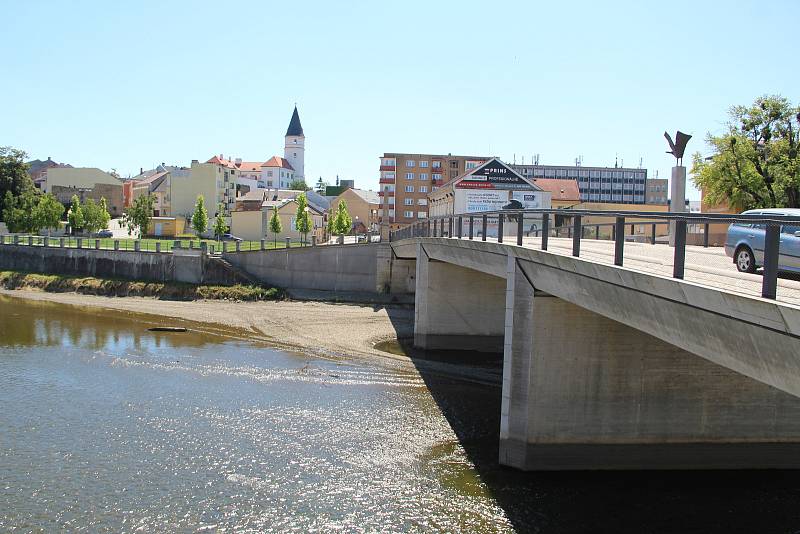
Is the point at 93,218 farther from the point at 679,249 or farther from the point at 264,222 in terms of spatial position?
the point at 679,249

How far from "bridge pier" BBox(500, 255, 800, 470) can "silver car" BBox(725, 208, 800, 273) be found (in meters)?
3.70

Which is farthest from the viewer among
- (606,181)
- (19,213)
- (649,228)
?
(606,181)

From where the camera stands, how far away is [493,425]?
19.8m

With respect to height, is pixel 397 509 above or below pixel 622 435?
below

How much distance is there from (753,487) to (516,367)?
5.51m

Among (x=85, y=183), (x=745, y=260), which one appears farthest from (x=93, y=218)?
(x=745, y=260)

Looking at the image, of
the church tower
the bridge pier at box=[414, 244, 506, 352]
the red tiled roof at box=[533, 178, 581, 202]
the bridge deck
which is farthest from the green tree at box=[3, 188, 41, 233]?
the church tower

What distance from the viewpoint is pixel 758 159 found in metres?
37.1

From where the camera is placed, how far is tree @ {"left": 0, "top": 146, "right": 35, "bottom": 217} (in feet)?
250

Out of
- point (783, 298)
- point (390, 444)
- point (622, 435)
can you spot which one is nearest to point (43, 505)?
point (390, 444)

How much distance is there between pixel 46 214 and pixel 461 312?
181 ft

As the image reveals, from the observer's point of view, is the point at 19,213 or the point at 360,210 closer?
the point at 19,213

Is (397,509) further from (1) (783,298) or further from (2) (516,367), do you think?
(1) (783,298)

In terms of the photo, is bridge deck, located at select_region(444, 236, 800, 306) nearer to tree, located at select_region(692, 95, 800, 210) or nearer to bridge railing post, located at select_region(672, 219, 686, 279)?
bridge railing post, located at select_region(672, 219, 686, 279)
